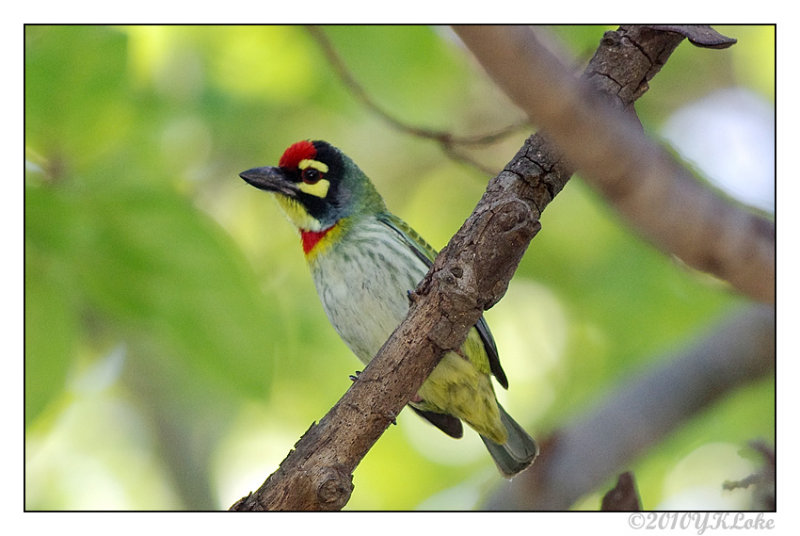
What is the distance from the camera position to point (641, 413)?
3.54 m

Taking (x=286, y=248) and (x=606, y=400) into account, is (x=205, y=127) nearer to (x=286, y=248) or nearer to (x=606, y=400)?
(x=286, y=248)

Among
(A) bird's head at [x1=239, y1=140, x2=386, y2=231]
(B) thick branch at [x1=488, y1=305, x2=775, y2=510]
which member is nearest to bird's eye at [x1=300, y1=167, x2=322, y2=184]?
(A) bird's head at [x1=239, y1=140, x2=386, y2=231]

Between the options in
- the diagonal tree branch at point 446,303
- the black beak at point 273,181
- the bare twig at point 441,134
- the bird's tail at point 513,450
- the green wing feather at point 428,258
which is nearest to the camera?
the diagonal tree branch at point 446,303

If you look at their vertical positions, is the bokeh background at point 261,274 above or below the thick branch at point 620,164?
above

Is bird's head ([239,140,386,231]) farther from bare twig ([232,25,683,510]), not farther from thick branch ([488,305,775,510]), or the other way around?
bare twig ([232,25,683,510])

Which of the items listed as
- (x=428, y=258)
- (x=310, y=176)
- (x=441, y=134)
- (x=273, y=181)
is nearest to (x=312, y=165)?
(x=310, y=176)

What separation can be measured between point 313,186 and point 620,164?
2.49 metres

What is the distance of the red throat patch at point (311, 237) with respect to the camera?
11.4ft

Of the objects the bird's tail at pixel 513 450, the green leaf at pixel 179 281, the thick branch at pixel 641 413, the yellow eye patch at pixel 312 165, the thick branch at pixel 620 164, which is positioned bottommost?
the thick branch at pixel 620 164

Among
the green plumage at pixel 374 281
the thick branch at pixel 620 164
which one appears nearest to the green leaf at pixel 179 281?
the green plumage at pixel 374 281

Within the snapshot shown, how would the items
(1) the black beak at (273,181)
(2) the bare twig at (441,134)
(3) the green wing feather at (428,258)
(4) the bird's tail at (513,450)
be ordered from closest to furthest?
1. (2) the bare twig at (441,134)
2. (3) the green wing feather at (428,258)
3. (4) the bird's tail at (513,450)
4. (1) the black beak at (273,181)

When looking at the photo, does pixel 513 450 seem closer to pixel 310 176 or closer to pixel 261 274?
pixel 310 176

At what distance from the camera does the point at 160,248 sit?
2734mm

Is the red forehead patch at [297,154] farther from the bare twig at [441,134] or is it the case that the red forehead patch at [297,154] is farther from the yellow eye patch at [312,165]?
the bare twig at [441,134]
